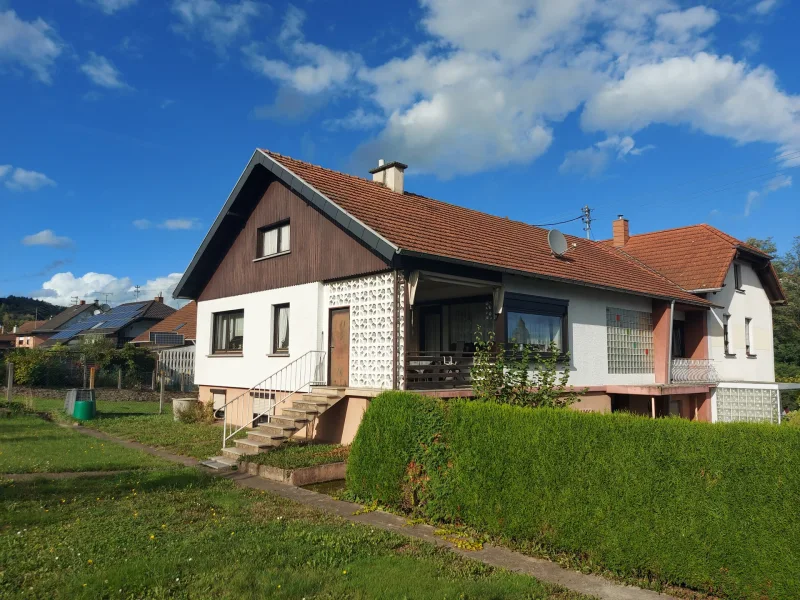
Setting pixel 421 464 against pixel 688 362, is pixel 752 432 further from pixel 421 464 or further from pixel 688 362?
pixel 688 362

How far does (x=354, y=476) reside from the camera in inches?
361

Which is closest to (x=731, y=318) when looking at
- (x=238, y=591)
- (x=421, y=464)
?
(x=421, y=464)

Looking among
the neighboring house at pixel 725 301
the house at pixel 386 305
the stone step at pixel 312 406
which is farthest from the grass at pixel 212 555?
the neighboring house at pixel 725 301

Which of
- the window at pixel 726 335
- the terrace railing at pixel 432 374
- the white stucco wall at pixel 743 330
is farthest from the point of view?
the window at pixel 726 335

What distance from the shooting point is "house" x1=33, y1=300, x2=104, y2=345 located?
→ 231ft

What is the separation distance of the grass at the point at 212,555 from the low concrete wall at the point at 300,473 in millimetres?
1577

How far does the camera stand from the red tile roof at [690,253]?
835 inches

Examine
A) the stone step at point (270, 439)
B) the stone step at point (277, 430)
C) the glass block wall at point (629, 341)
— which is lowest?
the stone step at point (270, 439)

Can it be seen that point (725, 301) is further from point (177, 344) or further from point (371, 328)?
point (177, 344)

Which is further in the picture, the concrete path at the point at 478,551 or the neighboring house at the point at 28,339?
the neighboring house at the point at 28,339

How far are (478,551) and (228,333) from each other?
43.8 ft

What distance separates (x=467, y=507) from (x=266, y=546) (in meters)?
2.55

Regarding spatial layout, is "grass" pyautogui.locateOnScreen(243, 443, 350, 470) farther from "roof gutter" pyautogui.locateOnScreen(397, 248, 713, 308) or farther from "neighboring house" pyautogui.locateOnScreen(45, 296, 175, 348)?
"neighboring house" pyautogui.locateOnScreen(45, 296, 175, 348)

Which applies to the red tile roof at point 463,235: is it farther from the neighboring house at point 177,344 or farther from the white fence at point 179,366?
the white fence at point 179,366
